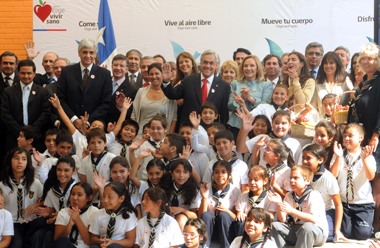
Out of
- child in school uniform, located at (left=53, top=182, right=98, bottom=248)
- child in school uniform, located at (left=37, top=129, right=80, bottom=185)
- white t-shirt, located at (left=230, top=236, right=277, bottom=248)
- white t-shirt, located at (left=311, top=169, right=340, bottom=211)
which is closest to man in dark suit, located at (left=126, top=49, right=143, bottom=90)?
child in school uniform, located at (left=37, top=129, right=80, bottom=185)

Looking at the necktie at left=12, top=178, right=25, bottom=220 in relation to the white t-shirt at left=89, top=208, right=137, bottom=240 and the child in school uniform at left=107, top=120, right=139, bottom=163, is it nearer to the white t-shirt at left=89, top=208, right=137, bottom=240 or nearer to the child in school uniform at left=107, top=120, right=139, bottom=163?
the white t-shirt at left=89, top=208, right=137, bottom=240

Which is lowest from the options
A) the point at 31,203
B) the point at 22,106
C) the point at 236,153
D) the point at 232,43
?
the point at 31,203

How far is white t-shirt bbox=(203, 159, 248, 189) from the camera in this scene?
18.4 feet

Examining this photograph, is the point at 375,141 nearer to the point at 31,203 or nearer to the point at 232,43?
the point at 31,203

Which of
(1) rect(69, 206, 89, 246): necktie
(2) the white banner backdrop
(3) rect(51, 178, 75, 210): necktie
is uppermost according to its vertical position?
(2) the white banner backdrop

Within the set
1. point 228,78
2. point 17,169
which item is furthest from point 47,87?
point 228,78

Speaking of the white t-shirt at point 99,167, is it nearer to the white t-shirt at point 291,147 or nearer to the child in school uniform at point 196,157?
the child in school uniform at point 196,157

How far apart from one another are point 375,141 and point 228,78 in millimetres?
2059

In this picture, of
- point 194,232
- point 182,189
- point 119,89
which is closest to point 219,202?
point 182,189

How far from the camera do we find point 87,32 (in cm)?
957

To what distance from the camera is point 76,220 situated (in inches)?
208

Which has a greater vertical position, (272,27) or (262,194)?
(272,27)

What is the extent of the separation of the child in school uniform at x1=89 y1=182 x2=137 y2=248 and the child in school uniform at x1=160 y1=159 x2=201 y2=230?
16.1 inches

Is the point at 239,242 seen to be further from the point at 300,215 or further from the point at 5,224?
the point at 5,224
